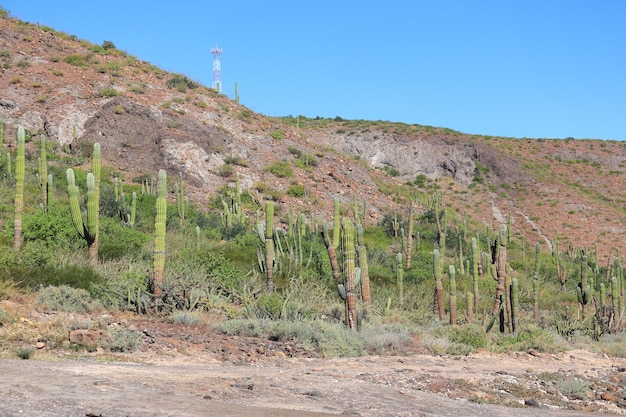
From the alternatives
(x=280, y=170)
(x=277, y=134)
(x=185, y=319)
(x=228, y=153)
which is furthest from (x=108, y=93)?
(x=185, y=319)

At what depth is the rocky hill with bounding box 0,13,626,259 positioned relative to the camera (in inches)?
1293

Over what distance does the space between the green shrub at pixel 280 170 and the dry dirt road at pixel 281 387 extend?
2304cm

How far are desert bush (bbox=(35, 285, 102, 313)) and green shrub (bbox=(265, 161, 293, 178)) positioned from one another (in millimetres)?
22322

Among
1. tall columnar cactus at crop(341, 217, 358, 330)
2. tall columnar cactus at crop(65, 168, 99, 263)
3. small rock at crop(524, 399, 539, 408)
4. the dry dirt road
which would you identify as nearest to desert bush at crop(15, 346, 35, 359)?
the dry dirt road

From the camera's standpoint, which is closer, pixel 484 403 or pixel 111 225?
pixel 484 403

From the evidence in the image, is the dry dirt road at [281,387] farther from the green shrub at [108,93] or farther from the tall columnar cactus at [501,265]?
the green shrub at [108,93]

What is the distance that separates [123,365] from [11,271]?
5196 millimetres

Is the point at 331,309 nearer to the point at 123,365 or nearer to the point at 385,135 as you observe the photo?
the point at 123,365

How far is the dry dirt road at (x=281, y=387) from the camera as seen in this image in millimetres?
6547

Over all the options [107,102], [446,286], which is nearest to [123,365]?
[446,286]

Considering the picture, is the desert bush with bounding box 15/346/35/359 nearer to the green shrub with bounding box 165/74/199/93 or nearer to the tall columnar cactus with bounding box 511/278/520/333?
the tall columnar cactus with bounding box 511/278/520/333

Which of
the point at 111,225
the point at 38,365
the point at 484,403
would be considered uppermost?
the point at 111,225

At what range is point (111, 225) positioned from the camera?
62.4ft

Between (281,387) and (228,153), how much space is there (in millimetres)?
27457
